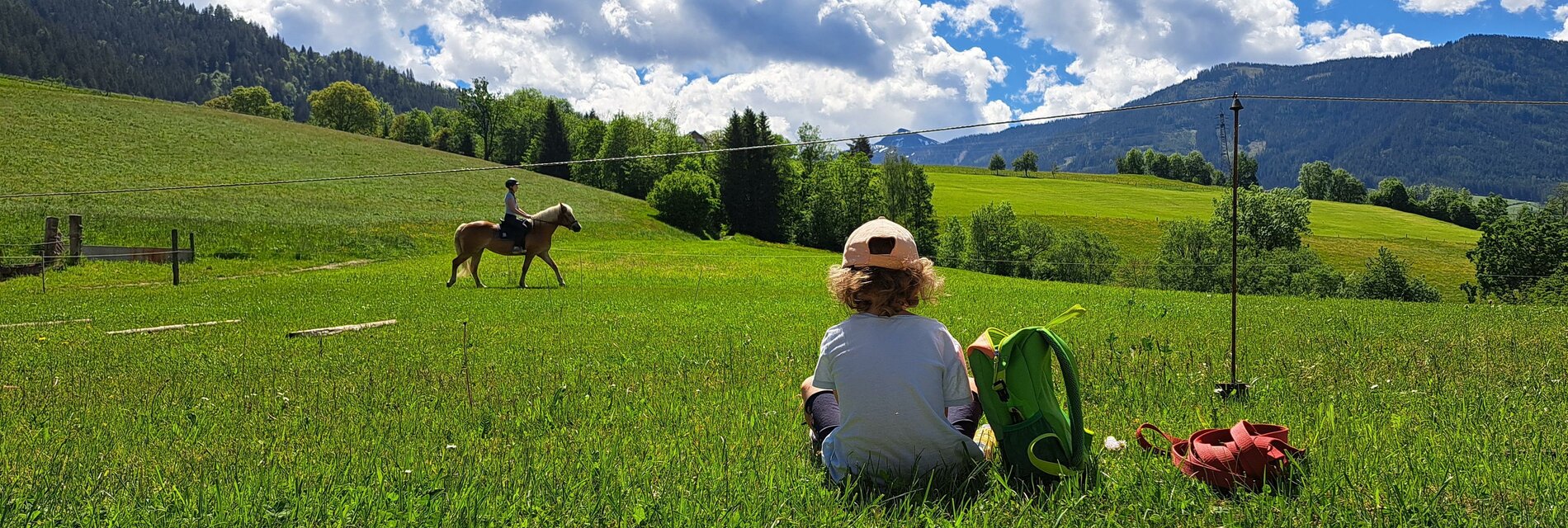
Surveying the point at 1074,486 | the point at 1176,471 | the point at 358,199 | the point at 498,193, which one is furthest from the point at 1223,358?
the point at 498,193

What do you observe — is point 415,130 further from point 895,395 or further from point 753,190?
point 895,395

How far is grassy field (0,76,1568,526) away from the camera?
11.4ft

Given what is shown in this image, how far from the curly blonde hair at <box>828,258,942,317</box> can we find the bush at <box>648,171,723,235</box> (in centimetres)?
6615

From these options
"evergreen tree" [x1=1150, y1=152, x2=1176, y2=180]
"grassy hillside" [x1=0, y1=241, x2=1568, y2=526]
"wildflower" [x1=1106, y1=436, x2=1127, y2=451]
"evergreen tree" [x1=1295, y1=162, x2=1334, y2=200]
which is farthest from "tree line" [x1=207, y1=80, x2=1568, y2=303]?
"evergreen tree" [x1=1150, y1=152, x2=1176, y2=180]

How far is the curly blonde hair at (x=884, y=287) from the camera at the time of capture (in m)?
3.88

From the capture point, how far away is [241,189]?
162 ft

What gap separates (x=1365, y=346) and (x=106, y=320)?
18513 mm

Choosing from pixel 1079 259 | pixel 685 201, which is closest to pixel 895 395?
pixel 1079 259

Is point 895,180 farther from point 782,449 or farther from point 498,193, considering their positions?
point 782,449

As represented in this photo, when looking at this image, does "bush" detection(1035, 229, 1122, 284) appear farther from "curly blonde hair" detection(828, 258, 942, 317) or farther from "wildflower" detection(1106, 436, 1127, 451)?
"curly blonde hair" detection(828, 258, 942, 317)

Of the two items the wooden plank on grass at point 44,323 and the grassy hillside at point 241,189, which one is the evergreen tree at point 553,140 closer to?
the grassy hillside at point 241,189

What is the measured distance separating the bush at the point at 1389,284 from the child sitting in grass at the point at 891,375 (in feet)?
210

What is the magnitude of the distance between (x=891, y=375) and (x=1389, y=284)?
68.7m

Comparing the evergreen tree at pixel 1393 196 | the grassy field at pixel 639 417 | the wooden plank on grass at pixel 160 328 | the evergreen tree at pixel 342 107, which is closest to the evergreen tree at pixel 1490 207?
the evergreen tree at pixel 1393 196
